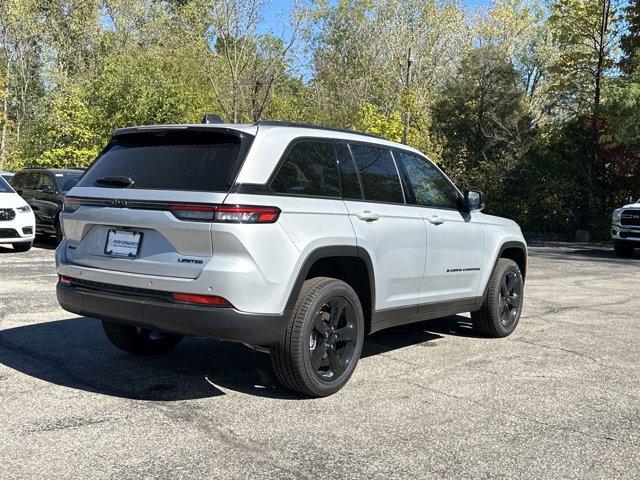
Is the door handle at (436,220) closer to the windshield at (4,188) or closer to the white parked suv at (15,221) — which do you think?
the white parked suv at (15,221)

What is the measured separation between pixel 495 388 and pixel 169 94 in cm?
2290

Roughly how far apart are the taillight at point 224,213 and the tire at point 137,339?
1556mm

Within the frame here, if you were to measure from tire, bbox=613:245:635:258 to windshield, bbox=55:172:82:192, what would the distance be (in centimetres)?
1395

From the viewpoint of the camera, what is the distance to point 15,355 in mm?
5254

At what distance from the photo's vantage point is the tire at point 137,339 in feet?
17.3

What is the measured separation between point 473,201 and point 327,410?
9.08 feet

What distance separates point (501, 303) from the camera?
21.9ft

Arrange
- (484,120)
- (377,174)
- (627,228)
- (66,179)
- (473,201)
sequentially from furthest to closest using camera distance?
(484,120)
(627,228)
(66,179)
(473,201)
(377,174)

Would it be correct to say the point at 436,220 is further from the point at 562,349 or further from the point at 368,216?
the point at 562,349

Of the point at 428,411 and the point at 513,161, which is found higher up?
the point at 513,161

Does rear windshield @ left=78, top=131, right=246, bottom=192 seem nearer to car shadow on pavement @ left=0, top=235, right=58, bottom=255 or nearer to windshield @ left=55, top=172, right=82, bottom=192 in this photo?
car shadow on pavement @ left=0, top=235, right=58, bottom=255

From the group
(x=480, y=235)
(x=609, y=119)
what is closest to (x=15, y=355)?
(x=480, y=235)

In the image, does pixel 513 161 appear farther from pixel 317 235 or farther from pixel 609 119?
pixel 317 235

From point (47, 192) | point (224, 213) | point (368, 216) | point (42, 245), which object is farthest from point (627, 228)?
point (224, 213)
